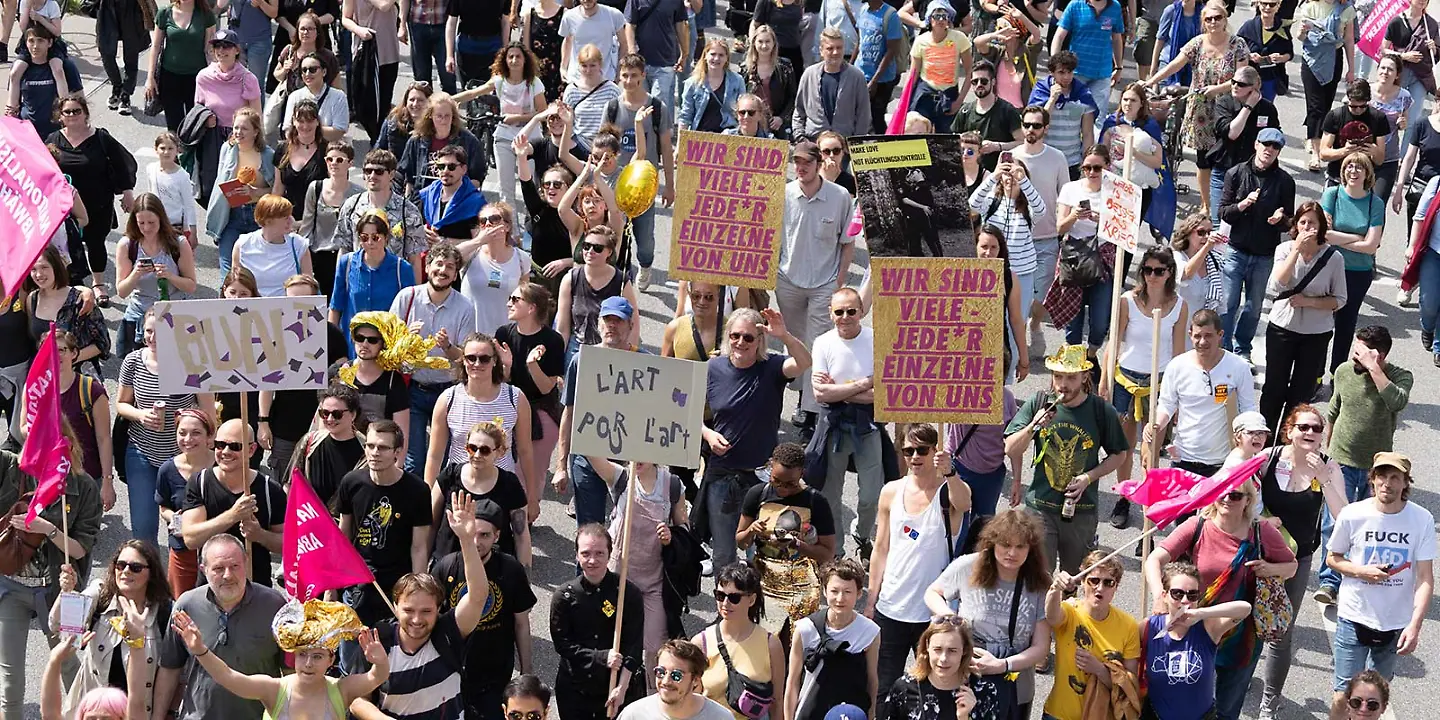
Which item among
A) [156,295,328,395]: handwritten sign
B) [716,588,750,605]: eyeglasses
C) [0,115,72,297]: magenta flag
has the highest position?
[0,115,72,297]: magenta flag

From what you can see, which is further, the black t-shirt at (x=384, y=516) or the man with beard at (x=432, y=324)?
the man with beard at (x=432, y=324)

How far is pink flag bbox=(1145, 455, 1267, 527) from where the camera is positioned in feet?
35.8

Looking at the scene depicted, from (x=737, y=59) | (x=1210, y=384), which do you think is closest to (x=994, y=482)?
(x=1210, y=384)

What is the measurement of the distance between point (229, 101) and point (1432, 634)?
9.07 metres

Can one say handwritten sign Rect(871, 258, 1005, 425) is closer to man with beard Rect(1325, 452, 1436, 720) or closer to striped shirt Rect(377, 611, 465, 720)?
man with beard Rect(1325, 452, 1436, 720)

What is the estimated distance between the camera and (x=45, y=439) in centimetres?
1123

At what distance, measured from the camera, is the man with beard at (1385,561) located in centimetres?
1144

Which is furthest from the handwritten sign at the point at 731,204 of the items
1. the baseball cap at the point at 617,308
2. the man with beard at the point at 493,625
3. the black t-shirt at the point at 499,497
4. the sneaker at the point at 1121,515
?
the man with beard at the point at 493,625

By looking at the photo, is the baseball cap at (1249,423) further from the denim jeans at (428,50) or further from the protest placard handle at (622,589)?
the denim jeans at (428,50)

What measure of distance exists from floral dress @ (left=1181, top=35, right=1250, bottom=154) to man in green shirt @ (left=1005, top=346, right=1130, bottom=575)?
5841mm

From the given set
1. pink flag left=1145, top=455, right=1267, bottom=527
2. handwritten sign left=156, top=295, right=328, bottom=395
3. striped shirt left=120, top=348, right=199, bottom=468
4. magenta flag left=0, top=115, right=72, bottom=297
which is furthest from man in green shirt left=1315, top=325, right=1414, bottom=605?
magenta flag left=0, top=115, right=72, bottom=297

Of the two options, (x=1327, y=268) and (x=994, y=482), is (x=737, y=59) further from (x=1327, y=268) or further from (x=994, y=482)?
(x=994, y=482)

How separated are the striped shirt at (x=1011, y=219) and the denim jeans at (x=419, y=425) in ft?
12.3

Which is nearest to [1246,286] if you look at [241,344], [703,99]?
[703,99]
